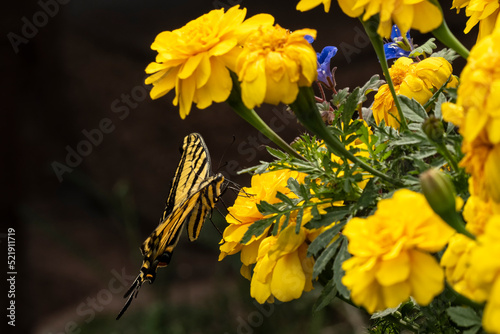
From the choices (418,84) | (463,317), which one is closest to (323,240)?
(463,317)

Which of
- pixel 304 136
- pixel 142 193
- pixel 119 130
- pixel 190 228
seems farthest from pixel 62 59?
pixel 304 136

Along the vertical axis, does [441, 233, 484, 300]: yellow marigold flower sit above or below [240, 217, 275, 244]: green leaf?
above

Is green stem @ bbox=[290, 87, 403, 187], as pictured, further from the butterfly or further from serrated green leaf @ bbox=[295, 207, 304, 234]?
the butterfly

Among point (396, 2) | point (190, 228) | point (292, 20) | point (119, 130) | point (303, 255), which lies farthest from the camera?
point (119, 130)

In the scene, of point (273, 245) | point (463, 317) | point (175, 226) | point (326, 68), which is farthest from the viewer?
point (175, 226)

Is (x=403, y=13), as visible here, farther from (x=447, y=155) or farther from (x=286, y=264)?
(x=286, y=264)

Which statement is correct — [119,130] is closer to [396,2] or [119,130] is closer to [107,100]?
[107,100]

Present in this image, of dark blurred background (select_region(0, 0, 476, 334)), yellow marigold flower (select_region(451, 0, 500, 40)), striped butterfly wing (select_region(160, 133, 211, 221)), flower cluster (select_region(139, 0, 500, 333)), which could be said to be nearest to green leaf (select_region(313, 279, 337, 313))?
flower cluster (select_region(139, 0, 500, 333))
